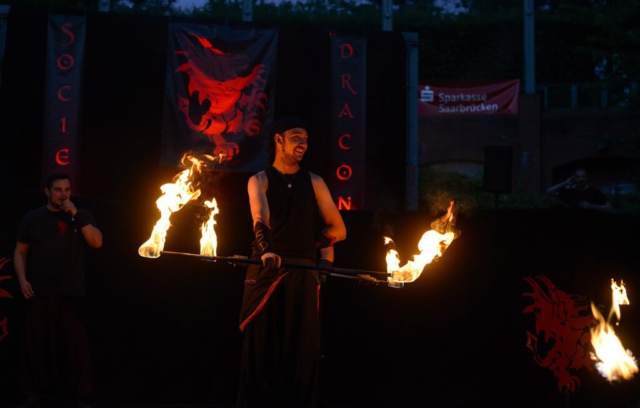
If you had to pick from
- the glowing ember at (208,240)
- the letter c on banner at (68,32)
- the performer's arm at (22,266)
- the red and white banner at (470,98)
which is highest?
the red and white banner at (470,98)

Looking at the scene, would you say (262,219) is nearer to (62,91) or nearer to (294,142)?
(294,142)

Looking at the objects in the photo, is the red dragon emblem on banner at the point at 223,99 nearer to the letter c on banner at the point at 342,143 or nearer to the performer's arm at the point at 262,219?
the letter c on banner at the point at 342,143

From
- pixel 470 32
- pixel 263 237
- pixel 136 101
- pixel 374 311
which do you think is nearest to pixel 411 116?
pixel 374 311

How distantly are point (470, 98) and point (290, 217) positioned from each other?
16242mm

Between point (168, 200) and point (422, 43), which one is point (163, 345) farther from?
point (422, 43)

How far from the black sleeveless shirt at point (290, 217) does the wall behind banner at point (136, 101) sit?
4.19 meters

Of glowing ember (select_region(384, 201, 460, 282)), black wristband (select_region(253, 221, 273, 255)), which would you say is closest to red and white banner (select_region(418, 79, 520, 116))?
glowing ember (select_region(384, 201, 460, 282))

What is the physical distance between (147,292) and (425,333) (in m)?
2.54

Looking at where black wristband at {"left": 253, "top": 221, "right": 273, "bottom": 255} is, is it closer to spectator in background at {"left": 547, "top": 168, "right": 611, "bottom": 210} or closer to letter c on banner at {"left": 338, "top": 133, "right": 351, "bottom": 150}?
letter c on banner at {"left": 338, "top": 133, "right": 351, "bottom": 150}

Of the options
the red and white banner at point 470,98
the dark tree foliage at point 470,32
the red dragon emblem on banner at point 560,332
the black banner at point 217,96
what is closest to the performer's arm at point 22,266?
the black banner at point 217,96

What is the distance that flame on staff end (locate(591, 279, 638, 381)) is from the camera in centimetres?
611

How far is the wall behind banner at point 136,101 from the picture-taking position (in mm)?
8719

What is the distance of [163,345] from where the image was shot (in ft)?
21.0

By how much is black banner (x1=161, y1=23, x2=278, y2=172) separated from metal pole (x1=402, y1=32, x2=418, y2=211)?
5.70ft
